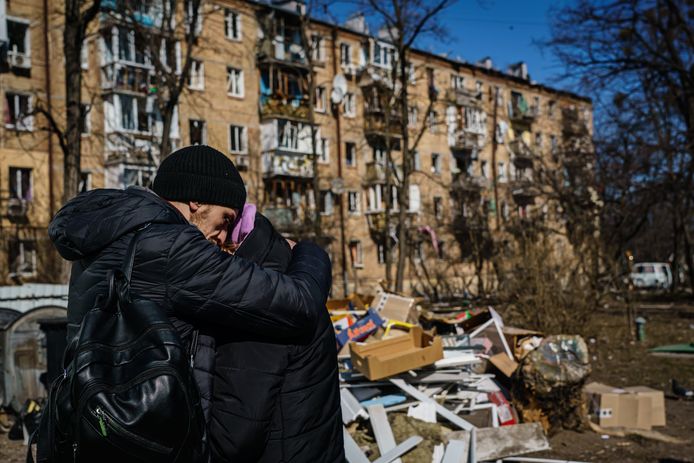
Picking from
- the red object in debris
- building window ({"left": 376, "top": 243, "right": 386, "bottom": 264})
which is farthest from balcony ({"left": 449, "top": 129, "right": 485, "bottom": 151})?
the red object in debris

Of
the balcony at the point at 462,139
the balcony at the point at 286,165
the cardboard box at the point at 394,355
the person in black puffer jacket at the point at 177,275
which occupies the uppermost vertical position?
the balcony at the point at 462,139

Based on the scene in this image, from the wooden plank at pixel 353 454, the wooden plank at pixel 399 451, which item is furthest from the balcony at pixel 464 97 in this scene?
the wooden plank at pixel 353 454

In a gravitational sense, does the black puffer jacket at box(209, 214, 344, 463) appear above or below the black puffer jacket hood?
below

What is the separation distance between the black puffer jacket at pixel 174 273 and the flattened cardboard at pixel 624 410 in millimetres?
6857

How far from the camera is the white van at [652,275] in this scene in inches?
1670

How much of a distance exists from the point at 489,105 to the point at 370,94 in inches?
472

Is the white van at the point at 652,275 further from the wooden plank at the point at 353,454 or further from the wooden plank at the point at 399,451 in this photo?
the wooden plank at the point at 353,454

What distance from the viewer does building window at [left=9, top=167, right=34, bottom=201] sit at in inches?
993

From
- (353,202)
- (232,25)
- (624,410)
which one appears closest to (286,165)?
(353,202)

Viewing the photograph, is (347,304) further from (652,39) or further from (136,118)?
(136,118)

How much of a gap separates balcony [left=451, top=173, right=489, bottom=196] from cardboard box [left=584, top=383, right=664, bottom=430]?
29.7 meters

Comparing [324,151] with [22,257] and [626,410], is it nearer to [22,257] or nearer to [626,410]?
[22,257]

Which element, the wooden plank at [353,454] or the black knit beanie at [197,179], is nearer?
the black knit beanie at [197,179]

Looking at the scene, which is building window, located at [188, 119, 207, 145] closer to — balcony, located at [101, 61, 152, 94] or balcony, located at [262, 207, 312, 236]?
balcony, located at [101, 61, 152, 94]
